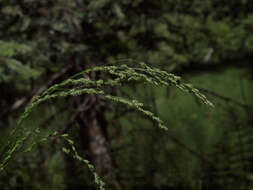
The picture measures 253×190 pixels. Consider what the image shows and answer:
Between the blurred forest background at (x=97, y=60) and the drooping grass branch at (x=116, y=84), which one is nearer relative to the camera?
the drooping grass branch at (x=116, y=84)

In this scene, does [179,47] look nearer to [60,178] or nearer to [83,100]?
[83,100]

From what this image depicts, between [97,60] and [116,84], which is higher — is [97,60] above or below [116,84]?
above

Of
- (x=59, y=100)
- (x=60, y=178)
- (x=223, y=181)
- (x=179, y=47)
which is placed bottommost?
(x=60, y=178)

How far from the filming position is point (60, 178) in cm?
368

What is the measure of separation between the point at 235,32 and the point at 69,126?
238 cm

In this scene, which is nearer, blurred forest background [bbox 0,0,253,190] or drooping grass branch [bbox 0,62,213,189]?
drooping grass branch [bbox 0,62,213,189]

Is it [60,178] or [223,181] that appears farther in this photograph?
[60,178]

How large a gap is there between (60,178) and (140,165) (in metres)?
1.08

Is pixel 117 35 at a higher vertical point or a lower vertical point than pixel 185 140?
higher

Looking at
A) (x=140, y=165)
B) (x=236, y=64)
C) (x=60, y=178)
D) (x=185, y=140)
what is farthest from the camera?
(x=236, y=64)

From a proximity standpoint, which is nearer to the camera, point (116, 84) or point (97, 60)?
point (116, 84)

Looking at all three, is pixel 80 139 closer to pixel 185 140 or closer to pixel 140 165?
pixel 140 165

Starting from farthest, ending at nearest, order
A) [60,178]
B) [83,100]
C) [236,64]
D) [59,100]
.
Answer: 1. [236,64]
2. [60,178]
3. [59,100]
4. [83,100]

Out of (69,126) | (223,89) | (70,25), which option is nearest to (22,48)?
(70,25)
